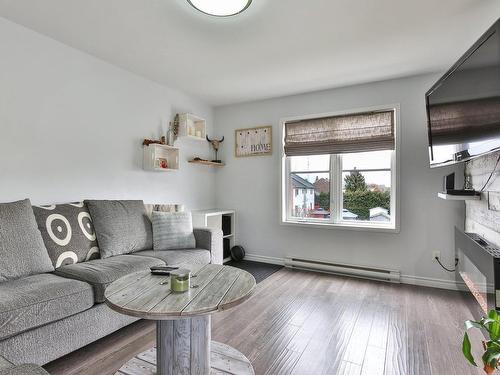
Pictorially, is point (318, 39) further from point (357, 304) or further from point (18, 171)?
point (18, 171)

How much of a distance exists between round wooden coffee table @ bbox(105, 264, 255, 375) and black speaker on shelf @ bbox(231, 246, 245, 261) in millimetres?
2323

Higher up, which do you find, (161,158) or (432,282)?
(161,158)

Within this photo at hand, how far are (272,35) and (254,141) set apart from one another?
1.93 metres

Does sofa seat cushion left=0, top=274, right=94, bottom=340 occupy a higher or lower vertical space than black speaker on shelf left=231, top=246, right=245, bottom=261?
higher

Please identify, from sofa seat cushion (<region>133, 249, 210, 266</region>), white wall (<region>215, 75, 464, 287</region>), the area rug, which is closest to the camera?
sofa seat cushion (<region>133, 249, 210, 266</region>)

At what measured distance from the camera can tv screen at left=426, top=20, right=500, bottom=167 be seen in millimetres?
1467

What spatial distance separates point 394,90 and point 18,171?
383 centimetres

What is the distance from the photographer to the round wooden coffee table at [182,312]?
131cm

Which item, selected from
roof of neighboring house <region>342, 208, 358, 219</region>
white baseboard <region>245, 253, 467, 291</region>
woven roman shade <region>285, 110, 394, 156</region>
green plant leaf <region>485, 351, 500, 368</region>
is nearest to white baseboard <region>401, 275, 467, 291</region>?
white baseboard <region>245, 253, 467, 291</region>

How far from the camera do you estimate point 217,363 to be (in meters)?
1.75

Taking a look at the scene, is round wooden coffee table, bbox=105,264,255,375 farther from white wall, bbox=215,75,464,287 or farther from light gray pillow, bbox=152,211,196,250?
white wall, bbox=215,75,464,287

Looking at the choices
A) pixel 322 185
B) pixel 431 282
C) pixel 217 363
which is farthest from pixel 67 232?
pixel 431 282

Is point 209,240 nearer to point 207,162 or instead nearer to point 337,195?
point 207,162

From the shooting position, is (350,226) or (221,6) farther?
(350,226)
